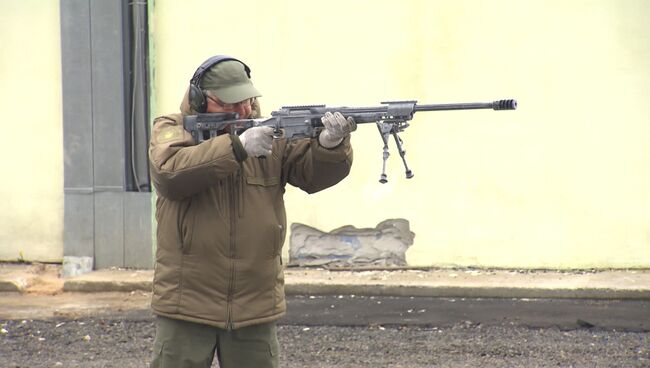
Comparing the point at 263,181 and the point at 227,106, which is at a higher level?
the point at 227,106

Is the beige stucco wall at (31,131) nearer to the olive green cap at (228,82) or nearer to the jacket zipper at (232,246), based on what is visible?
the olive green cap at (228,82)

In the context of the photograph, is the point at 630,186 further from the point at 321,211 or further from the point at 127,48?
the point at 127,48

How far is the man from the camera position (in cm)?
423

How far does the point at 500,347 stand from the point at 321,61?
3.60 meters

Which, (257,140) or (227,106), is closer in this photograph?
(257,140)

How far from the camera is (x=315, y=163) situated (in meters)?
4.38

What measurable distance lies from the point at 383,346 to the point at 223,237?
316 cm

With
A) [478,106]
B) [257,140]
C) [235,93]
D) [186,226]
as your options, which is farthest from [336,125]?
[186,226]

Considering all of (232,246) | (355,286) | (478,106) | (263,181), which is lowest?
(355,286)

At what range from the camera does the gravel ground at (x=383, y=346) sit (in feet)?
22.1

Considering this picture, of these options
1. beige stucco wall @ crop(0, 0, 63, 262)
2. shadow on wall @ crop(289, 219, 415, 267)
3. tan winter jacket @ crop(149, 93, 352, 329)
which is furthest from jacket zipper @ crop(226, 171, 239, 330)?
beige stucco wall @ crop(0, 0, 63, 262)

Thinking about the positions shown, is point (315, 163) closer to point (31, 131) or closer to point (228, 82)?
point (228, 82)

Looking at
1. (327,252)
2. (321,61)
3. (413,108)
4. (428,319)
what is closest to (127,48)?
(321,61)

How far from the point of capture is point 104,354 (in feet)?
23.4
